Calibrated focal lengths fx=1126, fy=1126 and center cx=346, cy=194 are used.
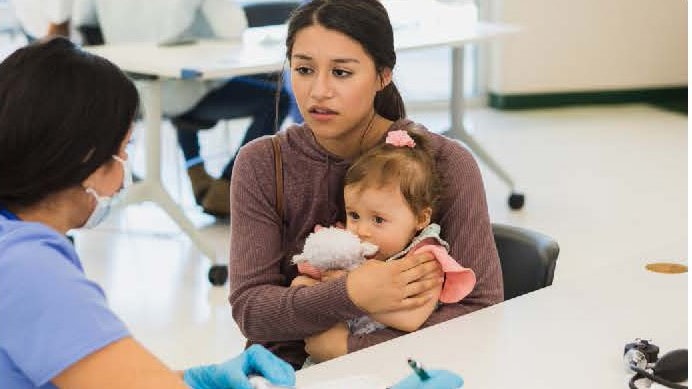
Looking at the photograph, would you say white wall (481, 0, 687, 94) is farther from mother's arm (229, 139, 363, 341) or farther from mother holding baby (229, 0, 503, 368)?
mother's arm (229, 139, 363, 341)

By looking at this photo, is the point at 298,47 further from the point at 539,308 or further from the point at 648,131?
the point at 648,131

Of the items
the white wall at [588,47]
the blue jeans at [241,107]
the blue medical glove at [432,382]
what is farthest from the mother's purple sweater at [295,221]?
the white wall at [588,47]

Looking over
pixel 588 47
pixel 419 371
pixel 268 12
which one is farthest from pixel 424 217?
pixel 588 47

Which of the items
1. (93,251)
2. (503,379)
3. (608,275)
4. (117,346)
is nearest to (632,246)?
(93,251)

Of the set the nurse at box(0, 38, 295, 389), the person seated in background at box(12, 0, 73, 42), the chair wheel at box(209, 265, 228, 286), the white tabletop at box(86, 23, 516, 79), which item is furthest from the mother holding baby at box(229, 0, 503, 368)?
the person seated in background at box(12, 0, 73, 42)

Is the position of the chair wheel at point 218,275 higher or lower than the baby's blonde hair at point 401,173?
lower

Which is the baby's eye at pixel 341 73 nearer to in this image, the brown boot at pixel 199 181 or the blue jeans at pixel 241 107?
the blue jeans at pixel 241 107

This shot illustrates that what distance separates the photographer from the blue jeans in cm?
461

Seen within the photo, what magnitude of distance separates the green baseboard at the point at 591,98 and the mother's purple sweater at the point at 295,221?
529 cm

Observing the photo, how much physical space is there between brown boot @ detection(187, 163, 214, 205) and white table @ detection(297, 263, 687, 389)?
311 centimetres

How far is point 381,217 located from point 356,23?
1.14 ft

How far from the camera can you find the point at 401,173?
6.30 ft

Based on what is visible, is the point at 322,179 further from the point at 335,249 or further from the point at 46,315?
the point at 46,315

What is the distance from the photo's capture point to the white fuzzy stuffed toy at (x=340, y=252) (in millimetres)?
1885
